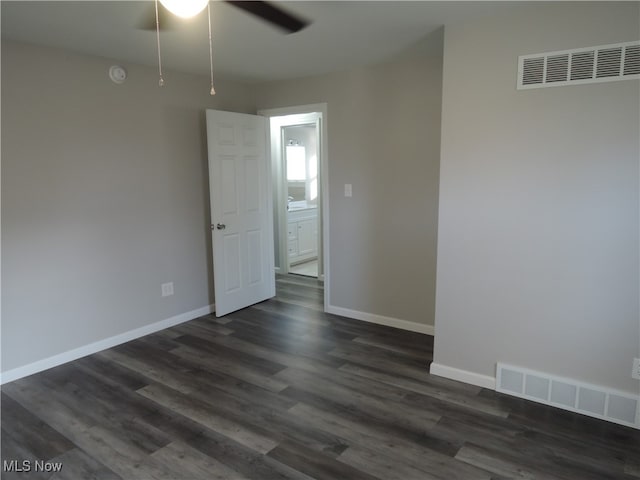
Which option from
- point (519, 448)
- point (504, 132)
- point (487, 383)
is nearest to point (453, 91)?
point (504, 132)

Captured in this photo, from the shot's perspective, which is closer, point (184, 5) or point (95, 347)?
point (184, 5)

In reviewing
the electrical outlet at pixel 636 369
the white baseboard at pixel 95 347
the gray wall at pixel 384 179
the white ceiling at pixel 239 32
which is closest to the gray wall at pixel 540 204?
the electrical outlet at pixel 636 369

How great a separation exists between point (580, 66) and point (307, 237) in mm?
4787

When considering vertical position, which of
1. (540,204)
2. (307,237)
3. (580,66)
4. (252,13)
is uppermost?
→ (252,13)

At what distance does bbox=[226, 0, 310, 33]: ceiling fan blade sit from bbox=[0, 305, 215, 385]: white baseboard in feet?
9.28

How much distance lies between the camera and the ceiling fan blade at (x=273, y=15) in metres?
2.21

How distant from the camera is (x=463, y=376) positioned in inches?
117

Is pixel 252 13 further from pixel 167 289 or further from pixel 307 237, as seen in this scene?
pixel 307 237

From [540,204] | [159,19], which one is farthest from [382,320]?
[159,19]

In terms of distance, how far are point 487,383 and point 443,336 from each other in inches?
16.2

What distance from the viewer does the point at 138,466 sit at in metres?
2.16

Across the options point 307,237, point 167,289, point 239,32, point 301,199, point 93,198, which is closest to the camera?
point 239,32

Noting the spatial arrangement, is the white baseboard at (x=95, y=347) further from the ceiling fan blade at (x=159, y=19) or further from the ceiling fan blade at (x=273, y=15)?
the ceiling fan blade at (x=273, y=15)

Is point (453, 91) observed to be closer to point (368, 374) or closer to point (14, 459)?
point (368, 374)
